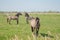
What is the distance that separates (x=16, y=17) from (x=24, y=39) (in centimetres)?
1456

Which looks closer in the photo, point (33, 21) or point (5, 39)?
point (5, 39)

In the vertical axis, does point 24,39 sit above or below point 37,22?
below

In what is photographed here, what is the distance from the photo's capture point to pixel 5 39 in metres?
14.4

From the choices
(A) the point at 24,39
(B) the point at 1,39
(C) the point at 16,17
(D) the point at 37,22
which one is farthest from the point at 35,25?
(C) the point at 16,17

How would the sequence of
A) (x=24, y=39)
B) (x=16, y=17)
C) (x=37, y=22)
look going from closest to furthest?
(x=24, y=39)
(x=37, y=22)
(x=16, y=17)

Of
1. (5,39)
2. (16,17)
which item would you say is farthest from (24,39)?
(16,17)

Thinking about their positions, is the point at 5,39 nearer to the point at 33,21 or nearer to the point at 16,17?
the point at 33,21

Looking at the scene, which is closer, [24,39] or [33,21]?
[24,39]

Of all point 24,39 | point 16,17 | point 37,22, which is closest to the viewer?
point 24,39

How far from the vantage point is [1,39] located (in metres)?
14.6

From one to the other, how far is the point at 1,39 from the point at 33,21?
3.05 m

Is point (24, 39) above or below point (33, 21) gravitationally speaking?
below

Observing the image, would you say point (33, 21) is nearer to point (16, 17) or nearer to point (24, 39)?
point (24, 39)

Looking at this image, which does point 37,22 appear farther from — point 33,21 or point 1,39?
point 1,39
